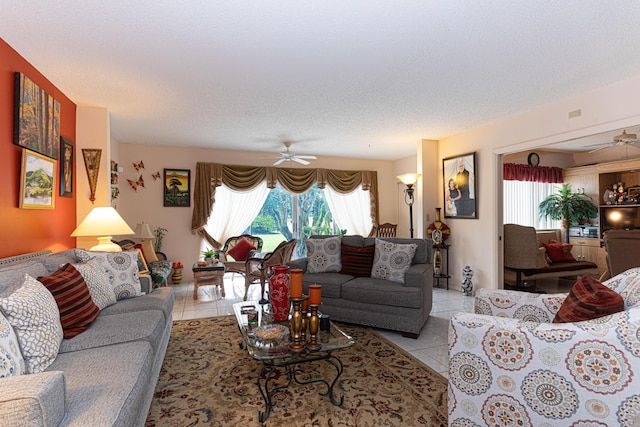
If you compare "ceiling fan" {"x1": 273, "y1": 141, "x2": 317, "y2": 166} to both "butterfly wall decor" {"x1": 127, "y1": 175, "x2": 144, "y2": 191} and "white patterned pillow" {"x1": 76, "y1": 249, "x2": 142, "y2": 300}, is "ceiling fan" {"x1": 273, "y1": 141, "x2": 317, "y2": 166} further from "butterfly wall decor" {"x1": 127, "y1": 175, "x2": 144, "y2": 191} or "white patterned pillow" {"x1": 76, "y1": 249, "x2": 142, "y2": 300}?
"white patterned pillow" {"x1": 76, "y1": 249, "x2": 142, "y2": 300}

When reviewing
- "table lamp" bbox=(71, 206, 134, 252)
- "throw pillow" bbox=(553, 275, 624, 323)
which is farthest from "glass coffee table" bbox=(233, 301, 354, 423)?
"table lamp" bbox=(71, 206, 134, 252)

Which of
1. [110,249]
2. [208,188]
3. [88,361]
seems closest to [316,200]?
[208,188]

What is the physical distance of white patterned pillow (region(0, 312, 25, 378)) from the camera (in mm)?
1324

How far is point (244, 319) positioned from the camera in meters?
2.82

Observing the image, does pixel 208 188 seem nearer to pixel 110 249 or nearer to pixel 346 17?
pixel 110 249

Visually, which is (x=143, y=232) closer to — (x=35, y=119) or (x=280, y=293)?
(x=35, y=119)

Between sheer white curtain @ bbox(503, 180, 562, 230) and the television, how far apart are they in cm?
75

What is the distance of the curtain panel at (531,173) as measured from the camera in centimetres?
651

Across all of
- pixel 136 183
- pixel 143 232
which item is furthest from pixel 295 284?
pixel 136 183

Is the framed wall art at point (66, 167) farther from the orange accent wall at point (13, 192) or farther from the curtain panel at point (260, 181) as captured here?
the curtain panel at point (260, 181)

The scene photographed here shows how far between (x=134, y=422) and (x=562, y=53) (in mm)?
3773

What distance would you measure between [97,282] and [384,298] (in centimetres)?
251

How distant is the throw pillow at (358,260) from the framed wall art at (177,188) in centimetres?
355

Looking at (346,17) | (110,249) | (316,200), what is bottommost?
(110,249)
